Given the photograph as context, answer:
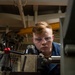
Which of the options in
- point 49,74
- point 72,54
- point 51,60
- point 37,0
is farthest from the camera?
point 37,0

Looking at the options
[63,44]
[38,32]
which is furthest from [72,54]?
[38,32]

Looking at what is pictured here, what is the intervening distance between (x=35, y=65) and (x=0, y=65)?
16cm

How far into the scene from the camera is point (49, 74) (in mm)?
921

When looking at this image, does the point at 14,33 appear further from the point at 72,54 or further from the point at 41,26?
the point at 72,54

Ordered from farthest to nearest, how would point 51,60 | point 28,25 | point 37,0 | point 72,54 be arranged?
1. point 28,25
2. point 37,0
3. point 51,60
4. point 72,54

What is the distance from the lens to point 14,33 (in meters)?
3.35

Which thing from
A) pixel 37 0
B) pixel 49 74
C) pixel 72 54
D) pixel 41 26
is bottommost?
pixel 49 74

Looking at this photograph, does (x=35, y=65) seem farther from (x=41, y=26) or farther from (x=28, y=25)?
(x=28, y=25)

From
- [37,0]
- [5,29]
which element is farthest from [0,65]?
[5,29]

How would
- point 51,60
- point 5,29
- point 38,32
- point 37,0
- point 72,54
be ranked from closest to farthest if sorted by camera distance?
1. point 72,54
2. point 51,60
3. point 38,32
4. point 37,0
5. point 5,29

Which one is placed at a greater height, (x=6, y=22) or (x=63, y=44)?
(x=6, y=22)

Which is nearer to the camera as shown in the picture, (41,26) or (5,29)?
(41,26)

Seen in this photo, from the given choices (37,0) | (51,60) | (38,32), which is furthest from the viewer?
(37,0)

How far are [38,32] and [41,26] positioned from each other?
2.2 inches
